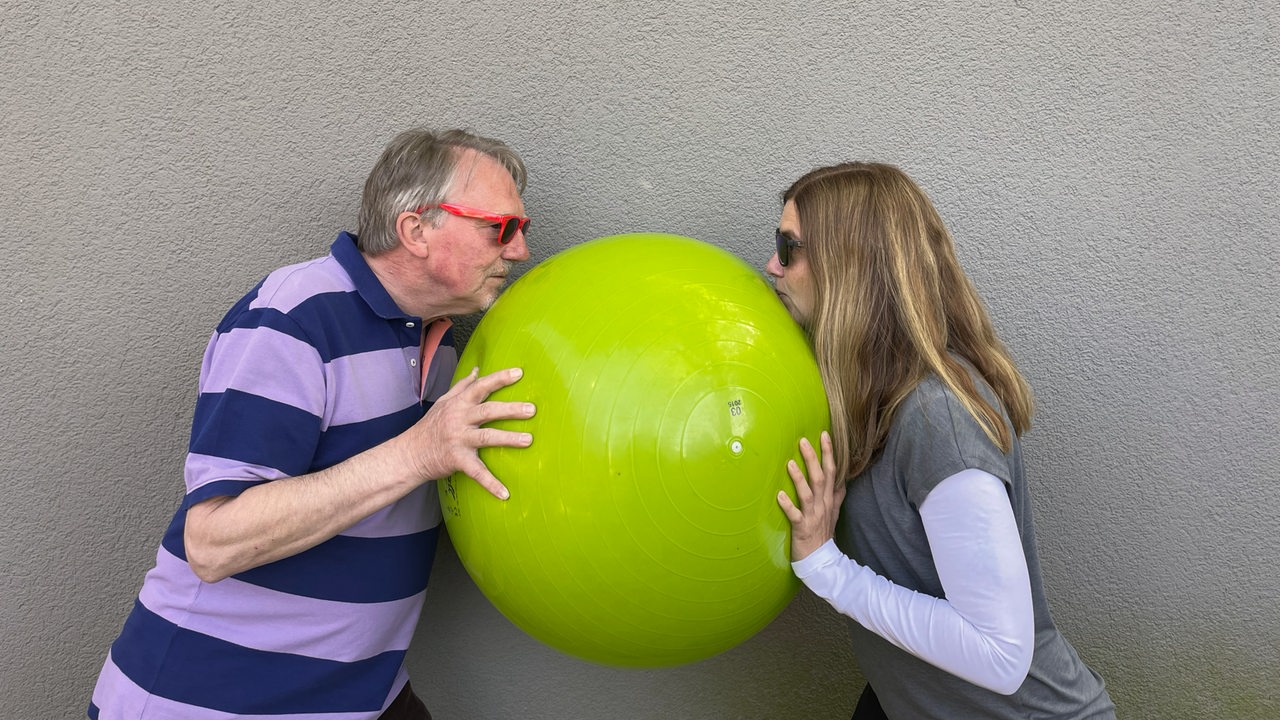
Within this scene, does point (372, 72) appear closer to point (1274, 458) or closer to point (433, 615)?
point (433, 615)

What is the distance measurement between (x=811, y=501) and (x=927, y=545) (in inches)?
9.5

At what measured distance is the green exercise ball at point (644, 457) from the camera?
133cm

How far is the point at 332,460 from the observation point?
61.1 inches

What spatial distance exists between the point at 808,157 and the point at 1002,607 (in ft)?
4.04

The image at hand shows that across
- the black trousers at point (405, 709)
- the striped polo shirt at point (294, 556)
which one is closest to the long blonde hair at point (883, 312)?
the striped polo shirt at point (294, 556)

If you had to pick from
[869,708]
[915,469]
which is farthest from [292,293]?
[869,708]

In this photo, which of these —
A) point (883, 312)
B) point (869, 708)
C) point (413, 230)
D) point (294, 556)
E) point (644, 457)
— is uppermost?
point (413, 230)

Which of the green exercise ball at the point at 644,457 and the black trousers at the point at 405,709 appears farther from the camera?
the black trousers at the point at 405,709

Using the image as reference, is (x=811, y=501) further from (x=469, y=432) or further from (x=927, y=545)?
(x=469, y=432)

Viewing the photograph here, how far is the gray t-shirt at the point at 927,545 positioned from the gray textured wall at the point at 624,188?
68 cm

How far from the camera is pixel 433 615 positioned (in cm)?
222

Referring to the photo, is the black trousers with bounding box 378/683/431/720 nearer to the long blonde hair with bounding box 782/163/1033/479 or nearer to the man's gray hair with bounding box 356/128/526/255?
the man's gray hair with bounding box 356/128/526/255

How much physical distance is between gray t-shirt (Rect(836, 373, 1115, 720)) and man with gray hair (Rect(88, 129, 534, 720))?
0.70 meters

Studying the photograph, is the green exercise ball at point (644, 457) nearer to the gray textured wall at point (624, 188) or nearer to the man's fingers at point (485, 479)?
the man's fingers at point (485, 479)
